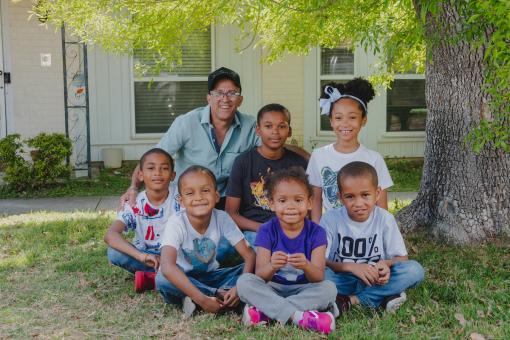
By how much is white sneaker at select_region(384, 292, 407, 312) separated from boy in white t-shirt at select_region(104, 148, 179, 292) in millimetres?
1506

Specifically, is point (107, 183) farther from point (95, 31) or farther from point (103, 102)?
point (95, 31)

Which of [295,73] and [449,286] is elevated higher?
[295,73]

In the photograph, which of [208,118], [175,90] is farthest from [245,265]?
[175,90]

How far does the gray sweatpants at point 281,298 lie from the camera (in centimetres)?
352

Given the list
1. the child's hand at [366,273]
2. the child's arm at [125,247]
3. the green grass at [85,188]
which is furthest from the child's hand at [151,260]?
the green grass at [85,188]

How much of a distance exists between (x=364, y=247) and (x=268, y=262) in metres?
0.62

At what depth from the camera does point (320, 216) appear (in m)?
4.20

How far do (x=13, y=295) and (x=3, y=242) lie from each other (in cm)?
158

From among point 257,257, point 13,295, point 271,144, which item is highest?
point 271,144

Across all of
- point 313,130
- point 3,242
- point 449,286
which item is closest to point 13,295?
point 3,242

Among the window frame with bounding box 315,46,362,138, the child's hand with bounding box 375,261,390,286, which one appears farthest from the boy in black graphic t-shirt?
the window frame with bounding box 315,46,362,138

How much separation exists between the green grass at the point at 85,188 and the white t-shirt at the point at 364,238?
488 cm

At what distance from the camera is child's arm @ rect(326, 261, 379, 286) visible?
364 cm

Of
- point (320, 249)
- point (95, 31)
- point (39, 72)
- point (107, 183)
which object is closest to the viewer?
point (320, 249)
